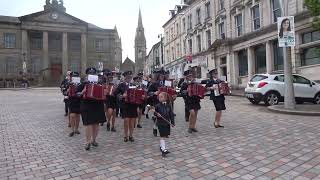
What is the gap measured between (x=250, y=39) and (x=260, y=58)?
6.22 feet

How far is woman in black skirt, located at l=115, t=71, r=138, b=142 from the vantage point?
336 inches

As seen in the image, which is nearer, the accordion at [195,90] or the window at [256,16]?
the accordion at [195,90]

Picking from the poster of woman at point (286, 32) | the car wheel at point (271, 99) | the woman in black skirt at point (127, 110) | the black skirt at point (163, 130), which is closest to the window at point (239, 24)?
the car wheel at point (271, 99)

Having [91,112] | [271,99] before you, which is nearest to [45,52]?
[271,99]

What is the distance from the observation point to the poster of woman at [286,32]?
14953 millimetres

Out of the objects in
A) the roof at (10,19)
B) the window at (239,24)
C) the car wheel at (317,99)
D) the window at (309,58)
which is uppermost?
the roof at (10,19)

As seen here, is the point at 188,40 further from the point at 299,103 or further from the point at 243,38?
the point at 299,103

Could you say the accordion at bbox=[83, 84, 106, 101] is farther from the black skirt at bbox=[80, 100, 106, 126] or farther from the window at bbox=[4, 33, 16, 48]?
the window at bbox=[4, 33, 16, 48]

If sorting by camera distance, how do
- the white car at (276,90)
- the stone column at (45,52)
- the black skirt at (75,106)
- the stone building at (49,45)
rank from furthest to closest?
the stone column at (45,52) → the stone building at (49,45) → the white car at (276,90) → the black skirt at (75,106)

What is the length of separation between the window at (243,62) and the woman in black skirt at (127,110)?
2603 cm

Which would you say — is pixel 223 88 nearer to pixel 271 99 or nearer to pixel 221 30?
pixel 271 99

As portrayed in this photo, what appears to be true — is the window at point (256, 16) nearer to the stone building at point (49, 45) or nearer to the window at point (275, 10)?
the window at point (275, 10)

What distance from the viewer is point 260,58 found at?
3120cm

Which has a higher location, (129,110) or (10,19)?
(10,19)
